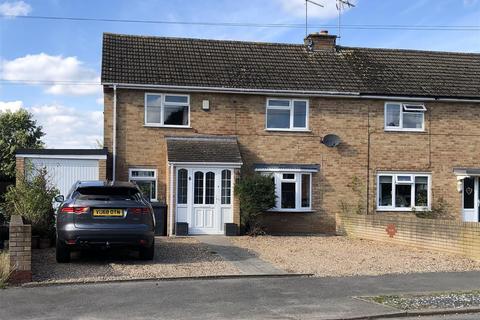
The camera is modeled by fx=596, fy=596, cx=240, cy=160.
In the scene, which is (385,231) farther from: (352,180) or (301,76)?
(301,76)

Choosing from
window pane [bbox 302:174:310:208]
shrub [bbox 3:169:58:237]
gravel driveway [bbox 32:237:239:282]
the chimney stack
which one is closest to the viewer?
gravel driveway [bbox 32:237:239:282]

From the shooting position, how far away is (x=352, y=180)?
2078 centimetres

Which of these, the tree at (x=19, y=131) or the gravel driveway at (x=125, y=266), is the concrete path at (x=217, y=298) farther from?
the tree at (x=19, y=131)

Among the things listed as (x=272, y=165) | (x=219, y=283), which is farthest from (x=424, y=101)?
(x=219, y=283)

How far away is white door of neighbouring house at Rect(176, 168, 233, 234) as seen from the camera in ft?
62.1

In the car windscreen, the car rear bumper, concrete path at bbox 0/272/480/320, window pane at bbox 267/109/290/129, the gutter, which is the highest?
the gutter

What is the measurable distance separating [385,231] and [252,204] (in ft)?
13.6

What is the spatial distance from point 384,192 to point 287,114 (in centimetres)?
445

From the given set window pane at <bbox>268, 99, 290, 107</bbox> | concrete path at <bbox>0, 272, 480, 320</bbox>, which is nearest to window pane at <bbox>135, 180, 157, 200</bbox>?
window pane at <bbox>268, 99, 290, 107</bbox>

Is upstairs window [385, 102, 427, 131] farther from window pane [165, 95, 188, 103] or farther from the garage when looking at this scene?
the garage

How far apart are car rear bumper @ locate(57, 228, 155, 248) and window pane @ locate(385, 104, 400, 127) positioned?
12.6m

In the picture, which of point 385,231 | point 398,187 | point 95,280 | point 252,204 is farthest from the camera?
point 398,187

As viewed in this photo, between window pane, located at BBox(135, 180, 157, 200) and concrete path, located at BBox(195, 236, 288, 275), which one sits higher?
window pane, located at BBox(135, 180, 157, 200)

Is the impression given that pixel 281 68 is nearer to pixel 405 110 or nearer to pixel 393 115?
pixel 393 115
